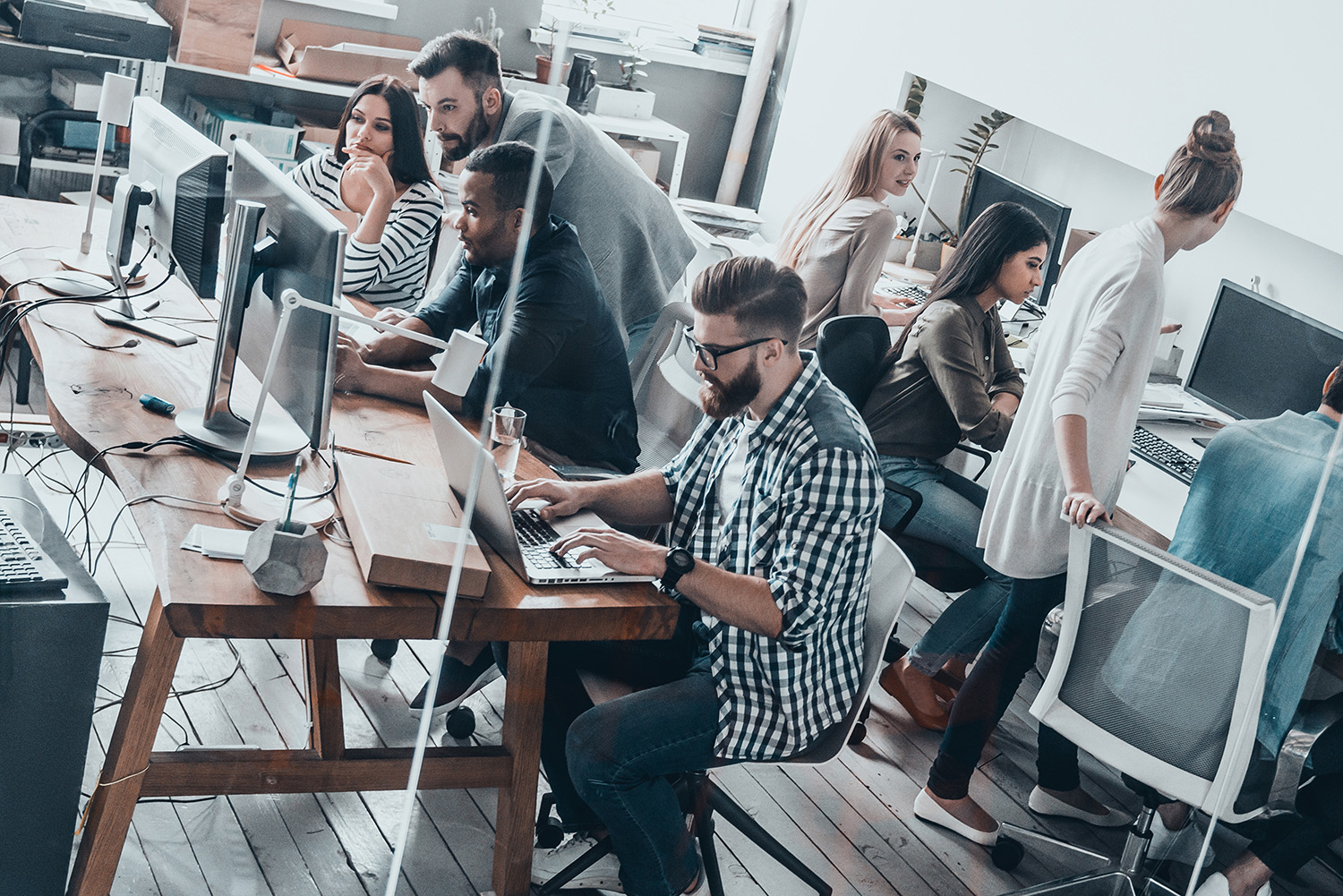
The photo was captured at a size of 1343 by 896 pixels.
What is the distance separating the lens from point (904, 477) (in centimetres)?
243

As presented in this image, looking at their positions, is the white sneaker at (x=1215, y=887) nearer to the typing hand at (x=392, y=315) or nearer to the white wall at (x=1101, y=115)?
the white wall at (x=1101, y=115)

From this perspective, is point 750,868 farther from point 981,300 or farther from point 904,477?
point 981,300

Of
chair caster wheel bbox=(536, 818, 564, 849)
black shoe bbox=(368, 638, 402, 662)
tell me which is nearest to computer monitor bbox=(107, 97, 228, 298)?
black shoe bbox=(368, 638, 402, 662)

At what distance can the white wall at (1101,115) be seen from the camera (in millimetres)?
1438

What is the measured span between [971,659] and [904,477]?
14.7 inches

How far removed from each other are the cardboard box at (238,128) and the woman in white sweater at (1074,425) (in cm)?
191

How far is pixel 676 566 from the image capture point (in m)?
1.73

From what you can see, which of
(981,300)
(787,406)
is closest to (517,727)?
(787,406)

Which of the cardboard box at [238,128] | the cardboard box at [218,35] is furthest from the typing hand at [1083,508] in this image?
the cardboard box at [218,35]

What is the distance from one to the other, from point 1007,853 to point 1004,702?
0.89ft

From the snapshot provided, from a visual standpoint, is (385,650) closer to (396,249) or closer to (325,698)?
(325,698)

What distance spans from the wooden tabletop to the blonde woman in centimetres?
56

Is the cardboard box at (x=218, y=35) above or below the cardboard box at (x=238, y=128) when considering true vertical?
above

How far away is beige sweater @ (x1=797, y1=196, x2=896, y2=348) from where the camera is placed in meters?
2.05
